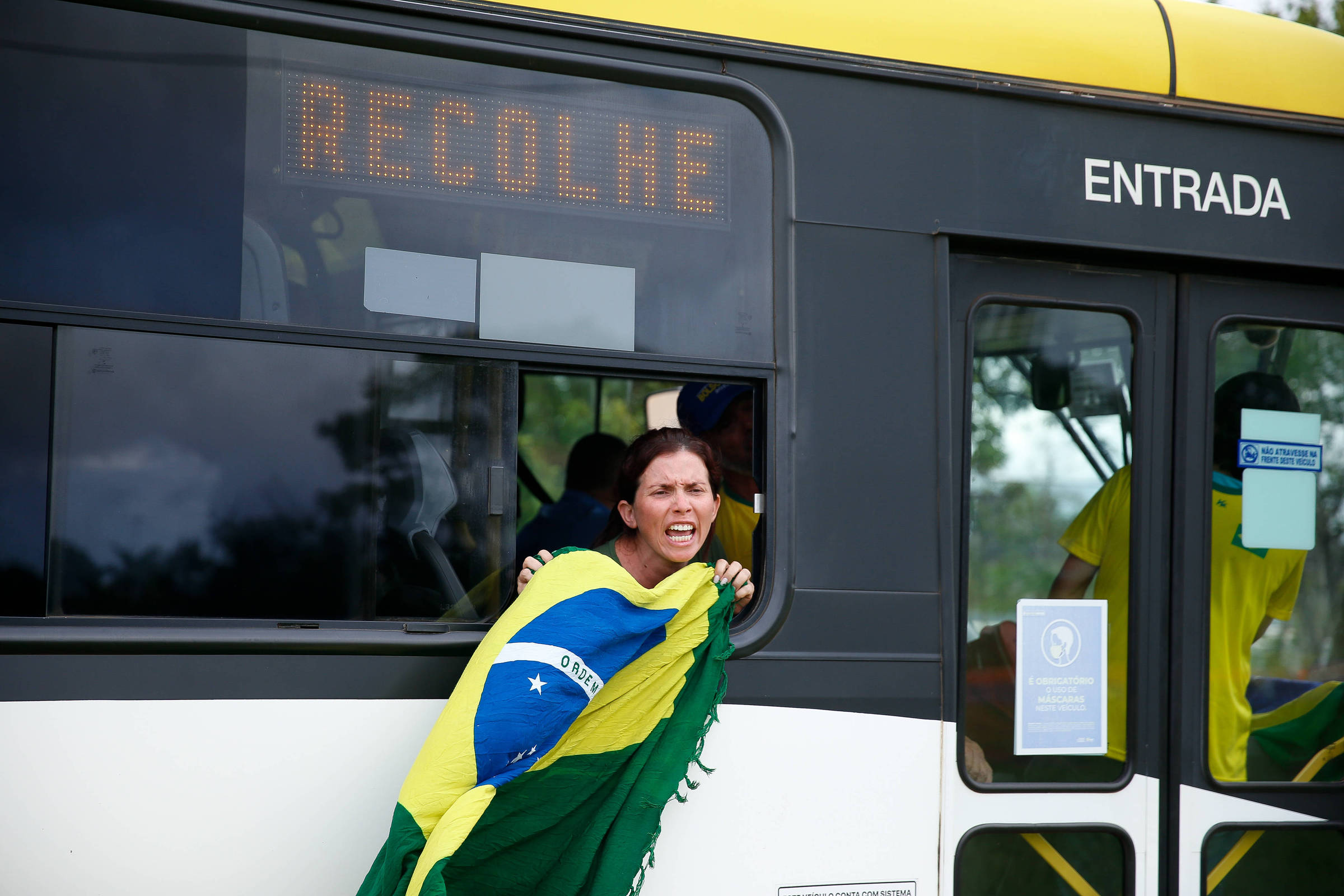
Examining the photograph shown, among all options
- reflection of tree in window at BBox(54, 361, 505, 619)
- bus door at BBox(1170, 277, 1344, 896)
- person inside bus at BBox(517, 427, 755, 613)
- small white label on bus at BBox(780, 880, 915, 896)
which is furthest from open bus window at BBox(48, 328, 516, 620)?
bus door at BBox(1170, 277, 1344, 896)

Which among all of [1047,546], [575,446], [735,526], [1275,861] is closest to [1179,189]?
[1047,546]

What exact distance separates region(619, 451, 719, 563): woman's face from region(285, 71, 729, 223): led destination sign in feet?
1.94

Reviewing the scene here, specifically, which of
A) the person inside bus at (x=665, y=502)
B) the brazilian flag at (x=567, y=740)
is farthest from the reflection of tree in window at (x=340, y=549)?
the person inside bus at (x=665, y=502)

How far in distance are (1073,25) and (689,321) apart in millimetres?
1271

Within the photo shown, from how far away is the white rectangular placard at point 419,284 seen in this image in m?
2.39

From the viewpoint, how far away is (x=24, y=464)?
2.18 m

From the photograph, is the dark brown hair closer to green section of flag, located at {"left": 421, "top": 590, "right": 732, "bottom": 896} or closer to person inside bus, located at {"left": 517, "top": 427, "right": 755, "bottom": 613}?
person inside bus, located at {"left": 517, "top": 427, "right": 755, "bottom": 613}

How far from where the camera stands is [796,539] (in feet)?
8.63

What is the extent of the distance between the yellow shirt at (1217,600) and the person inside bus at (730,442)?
844mm

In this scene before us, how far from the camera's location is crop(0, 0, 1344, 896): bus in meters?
2.22

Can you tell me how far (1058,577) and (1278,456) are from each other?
27.2 inches

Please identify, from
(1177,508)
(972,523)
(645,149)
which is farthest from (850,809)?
(645,149)

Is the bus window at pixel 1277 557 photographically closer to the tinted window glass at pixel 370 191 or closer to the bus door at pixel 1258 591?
the bus door at pixel 1258 591

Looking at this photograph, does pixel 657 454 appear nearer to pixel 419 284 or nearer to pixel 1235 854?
pixel 419 284
